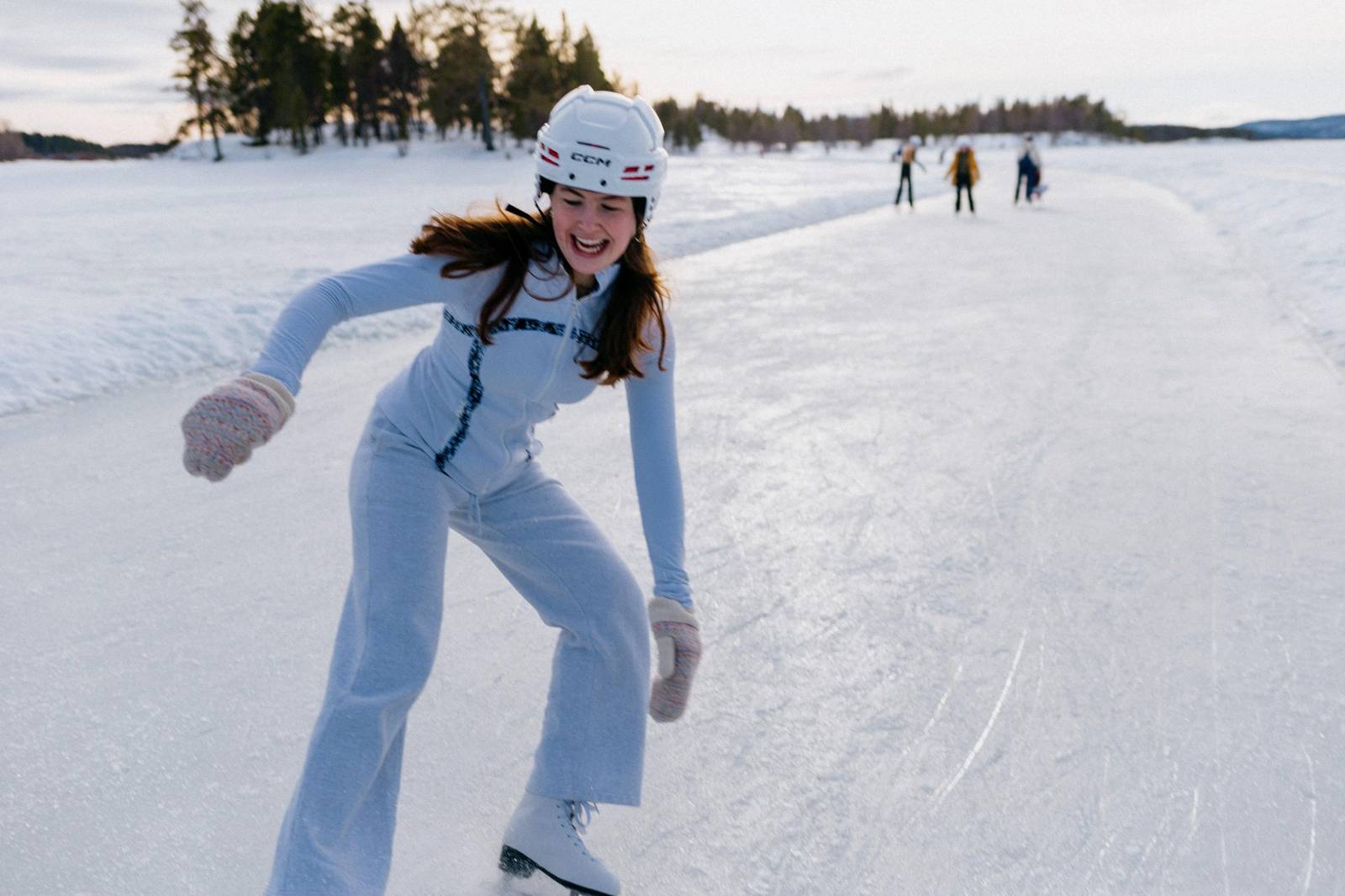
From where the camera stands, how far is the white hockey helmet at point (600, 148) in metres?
1.72

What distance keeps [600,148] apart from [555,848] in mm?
1237

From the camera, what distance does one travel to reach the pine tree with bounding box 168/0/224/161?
55688 mm

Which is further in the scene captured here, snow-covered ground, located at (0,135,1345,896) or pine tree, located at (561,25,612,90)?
pine tree, located at (561,25,612,90)

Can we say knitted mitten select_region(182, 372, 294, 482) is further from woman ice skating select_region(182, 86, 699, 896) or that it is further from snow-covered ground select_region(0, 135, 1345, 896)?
snow-covered ground select_region(0, 135, 1345, 896)

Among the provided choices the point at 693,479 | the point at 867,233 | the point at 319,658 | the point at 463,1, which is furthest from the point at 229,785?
the point at 463,1

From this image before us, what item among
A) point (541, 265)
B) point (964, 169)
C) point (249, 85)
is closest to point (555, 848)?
point (541, 265)

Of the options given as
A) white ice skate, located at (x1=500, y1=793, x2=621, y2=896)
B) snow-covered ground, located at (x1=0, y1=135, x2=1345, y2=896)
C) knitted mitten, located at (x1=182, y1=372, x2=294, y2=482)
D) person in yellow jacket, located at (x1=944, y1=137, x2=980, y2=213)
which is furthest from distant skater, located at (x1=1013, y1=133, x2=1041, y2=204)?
knitted mitten, located at (x1=182, y1=372, x2=294, y2=482)

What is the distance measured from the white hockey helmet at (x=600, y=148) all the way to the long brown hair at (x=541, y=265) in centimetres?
9

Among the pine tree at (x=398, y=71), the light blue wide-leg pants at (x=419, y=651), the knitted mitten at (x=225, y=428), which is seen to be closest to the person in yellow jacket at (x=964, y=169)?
the light blue wide-leg pants at (x=419, y=651)

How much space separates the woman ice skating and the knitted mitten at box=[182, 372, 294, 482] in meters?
0.07

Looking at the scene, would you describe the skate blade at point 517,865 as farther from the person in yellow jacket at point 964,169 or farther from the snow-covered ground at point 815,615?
the person in yellow jacket at point 964,169

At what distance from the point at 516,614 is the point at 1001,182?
90.5 feet

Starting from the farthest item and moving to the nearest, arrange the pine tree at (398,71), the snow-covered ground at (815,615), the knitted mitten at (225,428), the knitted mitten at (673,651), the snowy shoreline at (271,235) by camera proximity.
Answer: the pine tree at (398,71) < the snowy shoreline at (271,235) < the snow-covered ground at (815,615) < the knitted mitten at (673,651) < the knitted mitten at (225,428)

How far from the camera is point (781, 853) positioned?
1.95 metres
